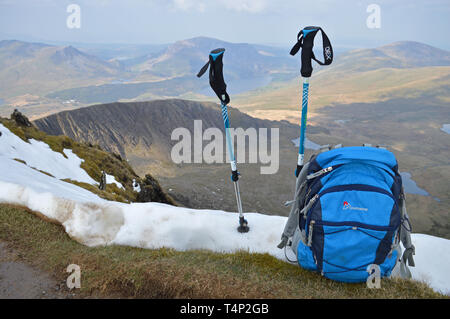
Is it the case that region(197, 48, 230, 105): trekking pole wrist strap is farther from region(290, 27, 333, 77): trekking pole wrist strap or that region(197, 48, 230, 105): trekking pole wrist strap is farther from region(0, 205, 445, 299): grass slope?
region(0, 205, 445, 299): grass slope

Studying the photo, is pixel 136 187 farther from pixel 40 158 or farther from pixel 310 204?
pixel 310 204

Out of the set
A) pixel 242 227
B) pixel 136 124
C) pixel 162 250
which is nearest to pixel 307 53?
pixel 242 227

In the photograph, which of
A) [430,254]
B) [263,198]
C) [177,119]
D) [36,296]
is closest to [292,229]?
[430,254]

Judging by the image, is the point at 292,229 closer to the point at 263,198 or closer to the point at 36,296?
the point at 36,296

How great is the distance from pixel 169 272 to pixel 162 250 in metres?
1.51

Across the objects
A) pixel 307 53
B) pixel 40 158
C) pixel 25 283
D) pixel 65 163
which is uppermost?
pixel 307 53

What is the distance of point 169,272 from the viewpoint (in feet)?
14.7

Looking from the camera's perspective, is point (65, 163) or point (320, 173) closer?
point (320, 173)

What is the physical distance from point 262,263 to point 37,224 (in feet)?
16.2

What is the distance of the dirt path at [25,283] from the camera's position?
4172mm

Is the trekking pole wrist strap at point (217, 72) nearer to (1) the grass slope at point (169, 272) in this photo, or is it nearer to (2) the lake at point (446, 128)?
(1) the grass slope at point (169, 272)

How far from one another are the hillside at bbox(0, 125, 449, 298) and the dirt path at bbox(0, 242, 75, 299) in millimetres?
191

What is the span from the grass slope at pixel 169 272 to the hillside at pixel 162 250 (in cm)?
2
